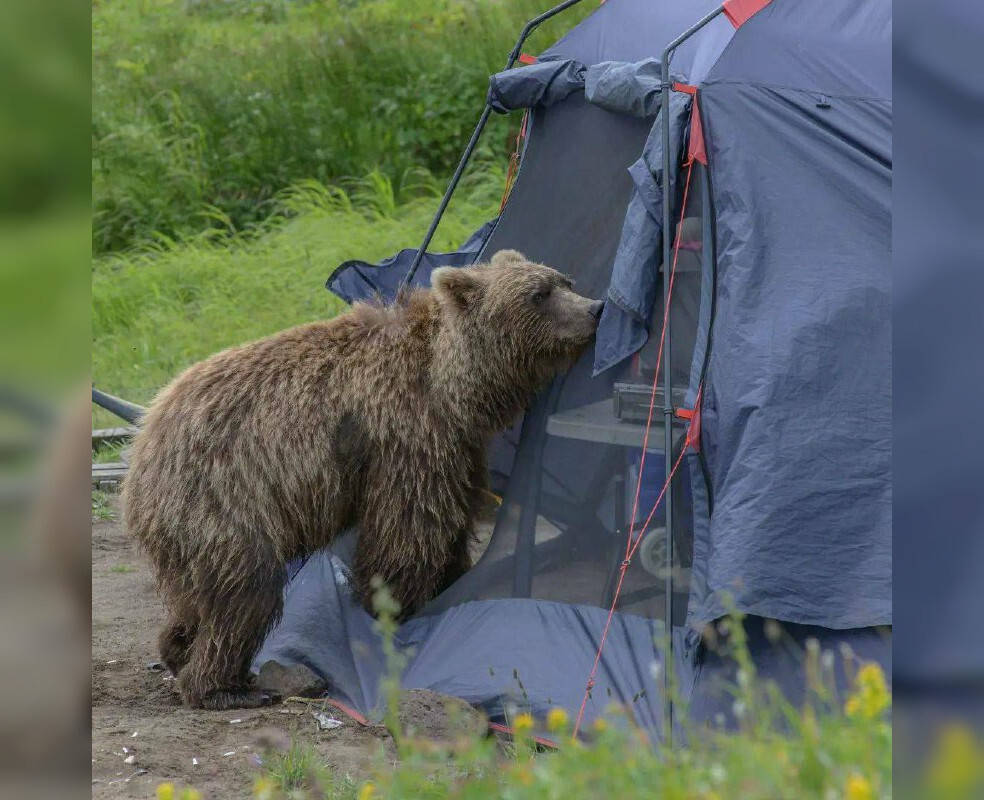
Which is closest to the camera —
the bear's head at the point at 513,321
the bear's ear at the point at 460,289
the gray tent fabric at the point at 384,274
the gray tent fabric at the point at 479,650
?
the gray tent fabric at the point at 479,650

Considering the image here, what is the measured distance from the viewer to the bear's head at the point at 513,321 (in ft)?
16.3

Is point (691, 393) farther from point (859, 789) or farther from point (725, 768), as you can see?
point (859, 789)

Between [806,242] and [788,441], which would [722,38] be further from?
[788,441]

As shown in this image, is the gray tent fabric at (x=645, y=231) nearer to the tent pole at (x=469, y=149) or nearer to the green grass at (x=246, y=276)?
the tent pole at (x=469, y=149)

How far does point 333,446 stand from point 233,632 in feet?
2.65

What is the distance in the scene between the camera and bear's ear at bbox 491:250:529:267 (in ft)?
17.0

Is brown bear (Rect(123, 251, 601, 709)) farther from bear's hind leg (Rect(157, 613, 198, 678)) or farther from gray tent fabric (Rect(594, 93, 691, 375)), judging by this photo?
gray tent fabric (Rect(594, 93, 691, 375))

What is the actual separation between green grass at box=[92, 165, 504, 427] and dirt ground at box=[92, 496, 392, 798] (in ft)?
12.8

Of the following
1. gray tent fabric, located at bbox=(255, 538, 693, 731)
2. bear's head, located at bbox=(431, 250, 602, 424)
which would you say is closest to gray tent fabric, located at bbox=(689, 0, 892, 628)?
gray tent fabric, located at bbox=(255, 538, 693, 731)

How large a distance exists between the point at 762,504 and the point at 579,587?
3.27 feet

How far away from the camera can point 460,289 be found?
5.14 m
